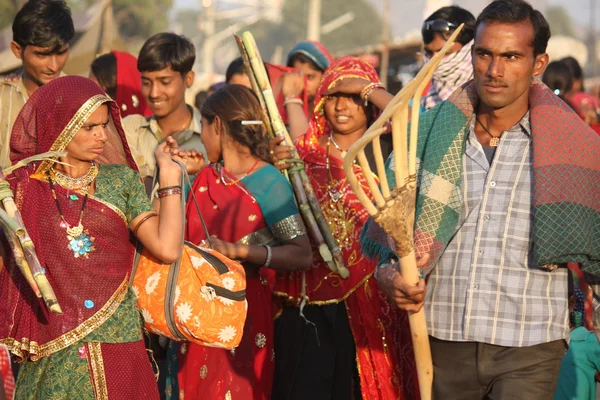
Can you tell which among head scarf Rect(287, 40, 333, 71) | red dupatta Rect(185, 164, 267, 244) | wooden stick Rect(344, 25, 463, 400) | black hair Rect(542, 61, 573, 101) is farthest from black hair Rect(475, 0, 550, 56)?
black hair Rect(542, 61, 573, 101)

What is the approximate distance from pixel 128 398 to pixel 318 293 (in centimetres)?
160

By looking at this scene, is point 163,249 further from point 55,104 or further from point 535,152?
point 535,152

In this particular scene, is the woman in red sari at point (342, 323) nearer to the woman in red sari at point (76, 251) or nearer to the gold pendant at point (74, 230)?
the woman in red sari at point (76, 251)

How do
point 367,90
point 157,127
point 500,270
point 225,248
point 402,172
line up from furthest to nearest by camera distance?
1. point 157,127
2. point 367,90
3. point 225,248
4. point 500,270
5. point 402,172

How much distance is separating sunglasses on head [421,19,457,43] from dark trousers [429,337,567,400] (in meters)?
2.99

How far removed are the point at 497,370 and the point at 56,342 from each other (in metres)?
1.84

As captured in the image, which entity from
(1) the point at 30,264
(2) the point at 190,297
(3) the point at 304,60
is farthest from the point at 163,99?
(1) the point at 30,264

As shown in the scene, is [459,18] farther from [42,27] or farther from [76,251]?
[76,251]

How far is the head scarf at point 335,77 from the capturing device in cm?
574

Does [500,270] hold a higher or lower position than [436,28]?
lower

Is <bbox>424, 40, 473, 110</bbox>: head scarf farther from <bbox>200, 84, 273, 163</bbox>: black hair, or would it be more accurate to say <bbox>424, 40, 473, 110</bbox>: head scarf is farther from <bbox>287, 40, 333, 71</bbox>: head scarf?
<bbox>200, 84, 273, 163</bbox>: black hair

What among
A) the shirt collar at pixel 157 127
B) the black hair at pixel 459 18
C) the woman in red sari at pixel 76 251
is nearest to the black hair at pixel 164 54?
the shirt collar at pixel 157 127

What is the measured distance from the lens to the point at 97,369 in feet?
13.4

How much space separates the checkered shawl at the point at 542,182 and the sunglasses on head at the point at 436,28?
2.37 m
